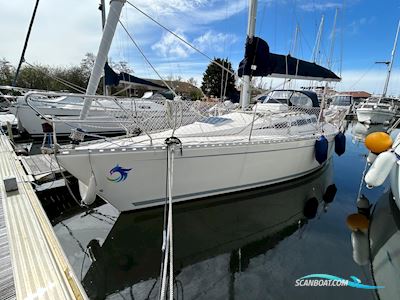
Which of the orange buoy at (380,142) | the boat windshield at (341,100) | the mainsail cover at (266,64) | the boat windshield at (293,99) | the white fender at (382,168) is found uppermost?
the mainsail cover at (266,64)

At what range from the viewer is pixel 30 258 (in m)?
2.21

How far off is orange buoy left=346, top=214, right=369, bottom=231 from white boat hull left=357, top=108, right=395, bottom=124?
39.9 ft

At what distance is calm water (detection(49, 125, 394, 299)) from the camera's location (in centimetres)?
276

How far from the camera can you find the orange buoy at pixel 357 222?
13.5 ft

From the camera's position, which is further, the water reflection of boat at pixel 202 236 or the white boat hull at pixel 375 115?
the white boat hull at pixel 375 115

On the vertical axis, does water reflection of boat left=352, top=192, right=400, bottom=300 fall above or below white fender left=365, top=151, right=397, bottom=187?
below

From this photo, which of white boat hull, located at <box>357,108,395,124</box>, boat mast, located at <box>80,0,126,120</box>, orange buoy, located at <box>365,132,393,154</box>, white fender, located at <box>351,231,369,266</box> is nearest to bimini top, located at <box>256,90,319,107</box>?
orange buoy, located at <box>365,132,393,154</box>

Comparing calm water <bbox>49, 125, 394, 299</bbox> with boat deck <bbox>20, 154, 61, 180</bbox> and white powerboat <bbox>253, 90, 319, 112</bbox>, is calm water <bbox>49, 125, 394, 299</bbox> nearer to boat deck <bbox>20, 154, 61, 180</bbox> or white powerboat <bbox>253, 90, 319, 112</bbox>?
boat deck <bbox>20, 154, 61, 180</bbox>

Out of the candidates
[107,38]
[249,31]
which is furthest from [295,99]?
[107,38]

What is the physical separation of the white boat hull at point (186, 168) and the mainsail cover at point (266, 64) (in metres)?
1.57

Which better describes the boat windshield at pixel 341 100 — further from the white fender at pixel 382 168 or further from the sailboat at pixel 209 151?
the white fender at pixel 382 168

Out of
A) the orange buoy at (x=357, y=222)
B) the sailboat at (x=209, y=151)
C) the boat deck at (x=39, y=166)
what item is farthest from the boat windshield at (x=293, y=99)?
the boat deck at (x=39, y=166)

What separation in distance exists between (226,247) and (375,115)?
14571mm

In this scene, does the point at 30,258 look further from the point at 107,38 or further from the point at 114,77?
the point at 114,77
